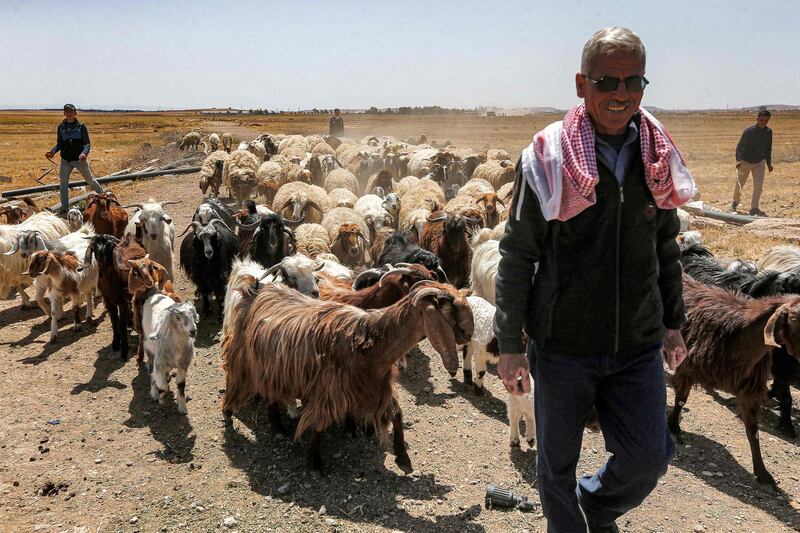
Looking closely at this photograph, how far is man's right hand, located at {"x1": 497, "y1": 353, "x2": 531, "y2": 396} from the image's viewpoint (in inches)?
94.0

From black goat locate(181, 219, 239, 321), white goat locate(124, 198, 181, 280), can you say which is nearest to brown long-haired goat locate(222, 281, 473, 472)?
black goat locate(181, 219, 239, 321)

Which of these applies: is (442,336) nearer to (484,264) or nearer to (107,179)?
(484,264)

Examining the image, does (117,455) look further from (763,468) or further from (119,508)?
(763,468)

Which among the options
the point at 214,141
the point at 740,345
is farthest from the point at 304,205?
the point at 214,141

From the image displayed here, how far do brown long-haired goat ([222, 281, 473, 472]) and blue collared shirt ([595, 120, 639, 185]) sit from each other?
1854 mm

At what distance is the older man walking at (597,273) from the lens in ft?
7.28

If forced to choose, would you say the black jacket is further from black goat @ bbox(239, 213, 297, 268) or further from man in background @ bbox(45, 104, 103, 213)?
black goat @ bbox(239, 213, 297, 268)

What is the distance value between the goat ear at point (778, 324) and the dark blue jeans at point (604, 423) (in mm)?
2522

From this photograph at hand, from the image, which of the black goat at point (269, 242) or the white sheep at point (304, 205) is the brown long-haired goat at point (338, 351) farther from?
the white sheep at point (304, 205)

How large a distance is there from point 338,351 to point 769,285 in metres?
4.56

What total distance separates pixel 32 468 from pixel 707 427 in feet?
20.0

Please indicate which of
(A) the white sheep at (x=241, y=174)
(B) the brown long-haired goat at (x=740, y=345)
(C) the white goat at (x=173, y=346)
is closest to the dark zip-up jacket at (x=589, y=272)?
(B) the brown long-haired goat at (x=740, y=345)

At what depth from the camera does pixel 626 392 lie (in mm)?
2340

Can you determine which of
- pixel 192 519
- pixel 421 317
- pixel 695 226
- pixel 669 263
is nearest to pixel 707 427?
pixel 421 317
